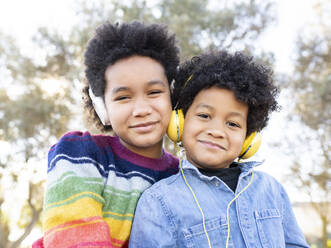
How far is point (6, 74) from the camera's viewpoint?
12.1 metres

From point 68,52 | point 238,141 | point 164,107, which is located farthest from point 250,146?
point 68,52

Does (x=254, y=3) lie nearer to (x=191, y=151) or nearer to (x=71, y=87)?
(x=71, y=87)

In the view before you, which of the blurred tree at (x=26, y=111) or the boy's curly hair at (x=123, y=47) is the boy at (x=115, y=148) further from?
the blurred tree at (x=26, y=111)

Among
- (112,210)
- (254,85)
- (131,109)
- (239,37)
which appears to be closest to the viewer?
(112,210)

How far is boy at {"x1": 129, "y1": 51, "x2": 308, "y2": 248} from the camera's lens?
6.12 ft

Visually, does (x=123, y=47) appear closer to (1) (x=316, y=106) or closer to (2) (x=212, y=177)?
(2) (x=212, y=177)

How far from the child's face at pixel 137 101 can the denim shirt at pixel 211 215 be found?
1.06ft

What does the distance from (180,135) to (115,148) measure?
448mm

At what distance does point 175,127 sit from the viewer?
2127mm

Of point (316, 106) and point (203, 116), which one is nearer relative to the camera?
point (203, 116)

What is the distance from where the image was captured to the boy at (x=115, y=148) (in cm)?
167

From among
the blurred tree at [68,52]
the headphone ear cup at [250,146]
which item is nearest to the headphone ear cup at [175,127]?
the headphone ear cup at [250,146]

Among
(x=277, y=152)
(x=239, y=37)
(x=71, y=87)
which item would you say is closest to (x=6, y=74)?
(x=71, y=87)

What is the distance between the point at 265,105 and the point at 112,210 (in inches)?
50.3
